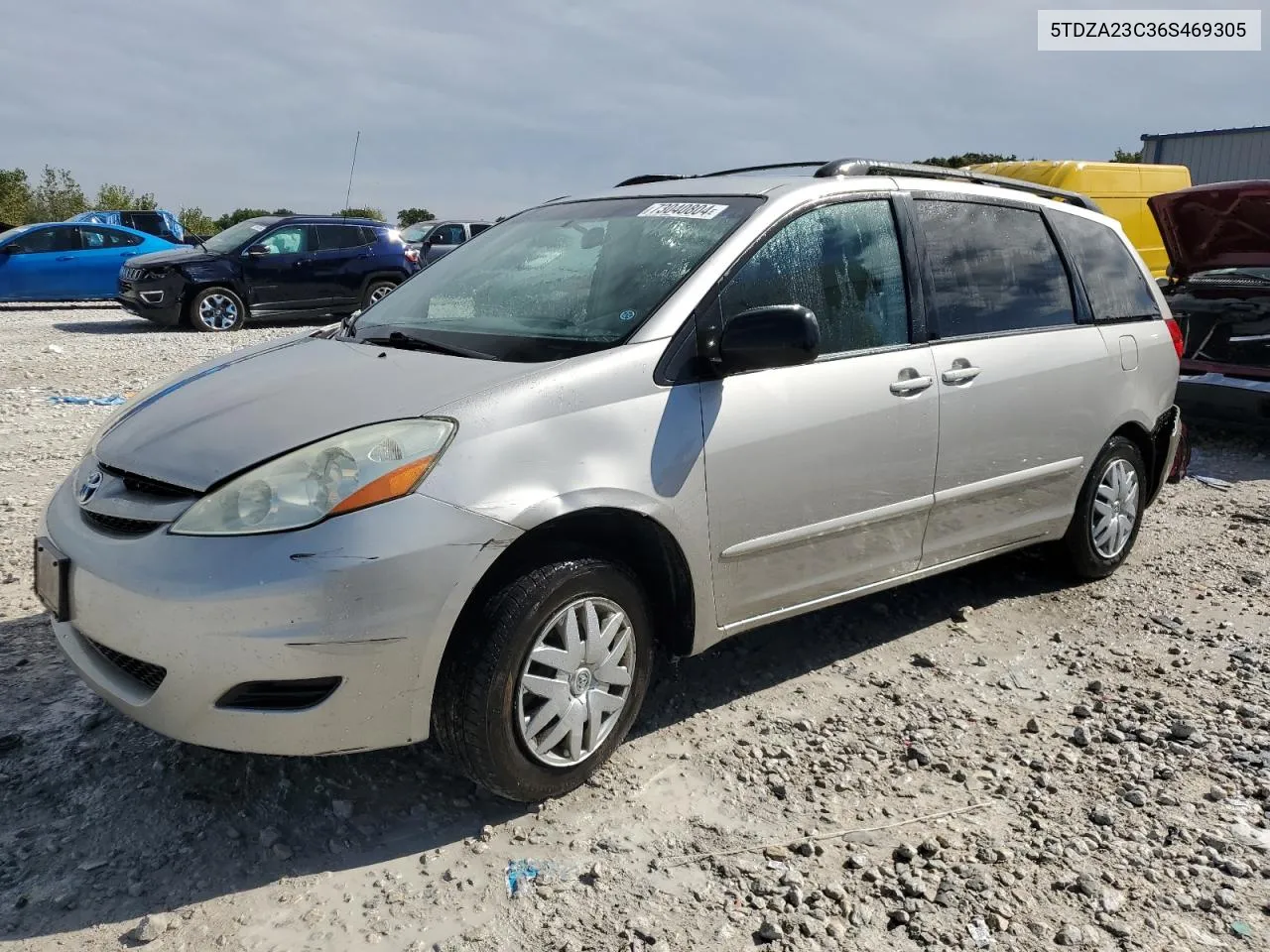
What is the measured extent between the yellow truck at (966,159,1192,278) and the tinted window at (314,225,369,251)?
8562 millimetres

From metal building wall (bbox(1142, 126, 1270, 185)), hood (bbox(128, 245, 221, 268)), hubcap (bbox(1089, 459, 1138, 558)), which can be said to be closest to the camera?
hubcap (bbox(1089, 459, 1138, 558))

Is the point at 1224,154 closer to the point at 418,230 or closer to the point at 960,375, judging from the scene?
the point at 418,230

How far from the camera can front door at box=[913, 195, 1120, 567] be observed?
12.5ft

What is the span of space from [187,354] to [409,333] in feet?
28.6

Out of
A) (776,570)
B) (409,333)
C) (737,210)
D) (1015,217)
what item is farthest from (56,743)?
(1015,217)

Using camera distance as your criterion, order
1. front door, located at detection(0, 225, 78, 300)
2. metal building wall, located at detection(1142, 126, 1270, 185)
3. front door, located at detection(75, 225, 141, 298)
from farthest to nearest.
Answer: metal building wall, located at detection(1142, 126, 1270, 185) → front door, located at detection(75, 225, 141, 298) → front door, located at detection(0, 225, 78, 300)

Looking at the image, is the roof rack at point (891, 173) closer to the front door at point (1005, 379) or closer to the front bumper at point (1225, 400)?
the front door at point (1005, 379)

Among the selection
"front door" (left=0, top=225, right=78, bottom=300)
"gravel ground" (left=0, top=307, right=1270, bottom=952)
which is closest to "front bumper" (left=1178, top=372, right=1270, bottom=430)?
"gravel ground" (left=0, top=307, right=1270, bottom=952)

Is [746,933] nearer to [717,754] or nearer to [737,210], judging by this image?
[717,754]

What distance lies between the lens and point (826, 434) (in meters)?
3.33

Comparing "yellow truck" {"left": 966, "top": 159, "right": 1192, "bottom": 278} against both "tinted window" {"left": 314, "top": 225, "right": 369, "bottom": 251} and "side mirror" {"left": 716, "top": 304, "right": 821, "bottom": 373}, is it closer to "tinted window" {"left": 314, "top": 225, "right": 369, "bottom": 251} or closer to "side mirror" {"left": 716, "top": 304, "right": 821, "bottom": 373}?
"tinted window" {"left": 314, "top": 225, "right": 369, "bottom": 251}

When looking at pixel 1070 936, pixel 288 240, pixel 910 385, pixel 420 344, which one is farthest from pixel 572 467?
pixel 288 240

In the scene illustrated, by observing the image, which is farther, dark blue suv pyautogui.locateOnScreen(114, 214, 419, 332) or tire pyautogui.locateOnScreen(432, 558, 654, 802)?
dark blue suv pyautogui.locateOnScreen(114, 214, 419, 332)

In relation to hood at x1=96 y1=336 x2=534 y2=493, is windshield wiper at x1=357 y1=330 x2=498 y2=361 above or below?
above
